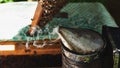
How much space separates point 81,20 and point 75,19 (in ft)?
0.27

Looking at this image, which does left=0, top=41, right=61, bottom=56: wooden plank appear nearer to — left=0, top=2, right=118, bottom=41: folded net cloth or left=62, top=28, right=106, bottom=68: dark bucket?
left=0, top=2, right=118, bottom=41: folded net cloth

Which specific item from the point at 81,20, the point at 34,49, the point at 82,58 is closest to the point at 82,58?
the point at 82,58

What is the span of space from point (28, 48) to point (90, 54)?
793mm

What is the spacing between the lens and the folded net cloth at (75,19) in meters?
3.12

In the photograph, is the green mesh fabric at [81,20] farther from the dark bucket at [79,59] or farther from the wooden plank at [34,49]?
the dark bucket at [79,59]

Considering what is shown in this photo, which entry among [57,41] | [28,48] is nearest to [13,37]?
[28,48]

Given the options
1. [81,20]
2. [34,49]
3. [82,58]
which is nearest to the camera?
[82,58]

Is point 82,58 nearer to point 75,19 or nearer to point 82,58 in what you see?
point 82,58

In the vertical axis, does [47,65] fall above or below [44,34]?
below

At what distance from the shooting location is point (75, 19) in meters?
3.44

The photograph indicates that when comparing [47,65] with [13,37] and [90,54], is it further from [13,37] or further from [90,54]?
[90,54]

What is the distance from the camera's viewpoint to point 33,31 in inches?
122

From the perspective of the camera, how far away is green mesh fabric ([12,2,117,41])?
10.3 ft

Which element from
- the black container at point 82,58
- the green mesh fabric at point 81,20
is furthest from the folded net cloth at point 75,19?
the black container at point 82,58
